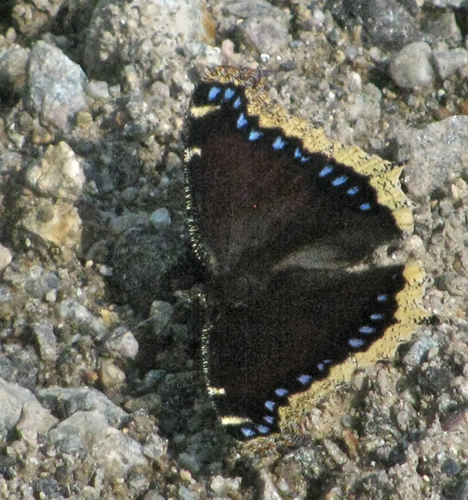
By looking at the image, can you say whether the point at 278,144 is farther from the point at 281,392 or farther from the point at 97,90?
the point at 97,90

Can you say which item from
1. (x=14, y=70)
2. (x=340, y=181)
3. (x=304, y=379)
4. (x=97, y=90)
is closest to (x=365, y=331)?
(x=304, y=379)

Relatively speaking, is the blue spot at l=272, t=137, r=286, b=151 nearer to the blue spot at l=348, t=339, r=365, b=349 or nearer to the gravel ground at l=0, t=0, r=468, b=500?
the gravel ground at l=0, t=0, r=468, b=500

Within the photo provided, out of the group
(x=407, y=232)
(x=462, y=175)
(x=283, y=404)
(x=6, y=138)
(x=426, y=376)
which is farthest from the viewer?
(x=6, y=138)

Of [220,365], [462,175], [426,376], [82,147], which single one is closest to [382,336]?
[426,376]

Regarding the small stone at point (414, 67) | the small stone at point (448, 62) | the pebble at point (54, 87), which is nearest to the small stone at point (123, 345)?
the pebble at point (54, 87)

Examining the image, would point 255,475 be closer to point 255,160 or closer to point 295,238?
point 295,238

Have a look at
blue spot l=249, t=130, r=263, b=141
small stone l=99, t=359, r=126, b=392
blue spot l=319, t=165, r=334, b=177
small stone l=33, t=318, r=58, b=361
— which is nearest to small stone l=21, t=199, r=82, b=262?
small stone l=33, t=318, r=58, b=361

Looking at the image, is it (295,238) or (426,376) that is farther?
(295,238)
